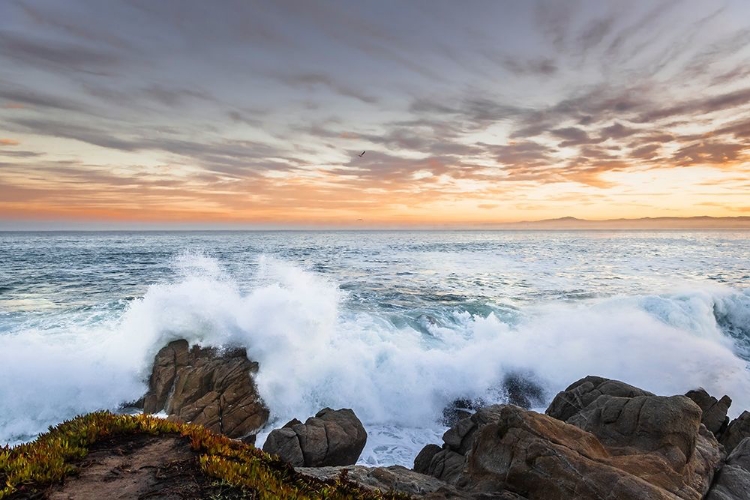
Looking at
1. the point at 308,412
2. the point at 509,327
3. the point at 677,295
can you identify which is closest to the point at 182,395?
the point at 308,412

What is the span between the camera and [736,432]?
39.5 feet

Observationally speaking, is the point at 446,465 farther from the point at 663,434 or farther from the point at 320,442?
the point at 663,434

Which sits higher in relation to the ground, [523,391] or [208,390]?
[208,390]

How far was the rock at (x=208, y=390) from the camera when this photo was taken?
49.7 ft

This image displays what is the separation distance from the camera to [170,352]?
18.8 metres

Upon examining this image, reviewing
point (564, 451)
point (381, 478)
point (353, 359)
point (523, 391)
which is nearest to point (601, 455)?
point (564, 451)

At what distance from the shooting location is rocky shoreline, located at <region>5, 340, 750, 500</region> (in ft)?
23.8

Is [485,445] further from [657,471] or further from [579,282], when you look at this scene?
[579,282]

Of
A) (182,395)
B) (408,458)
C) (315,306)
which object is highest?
(315,306)

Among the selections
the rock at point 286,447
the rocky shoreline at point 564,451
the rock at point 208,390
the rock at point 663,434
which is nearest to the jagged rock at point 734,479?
the rocky shoreline at point 564,451

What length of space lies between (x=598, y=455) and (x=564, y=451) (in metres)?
1.15

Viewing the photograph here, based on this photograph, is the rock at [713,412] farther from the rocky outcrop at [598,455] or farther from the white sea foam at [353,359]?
the white sea foam at [353,359]

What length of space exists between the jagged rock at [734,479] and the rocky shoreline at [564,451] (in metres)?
0.02

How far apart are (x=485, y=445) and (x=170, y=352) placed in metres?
15.9
